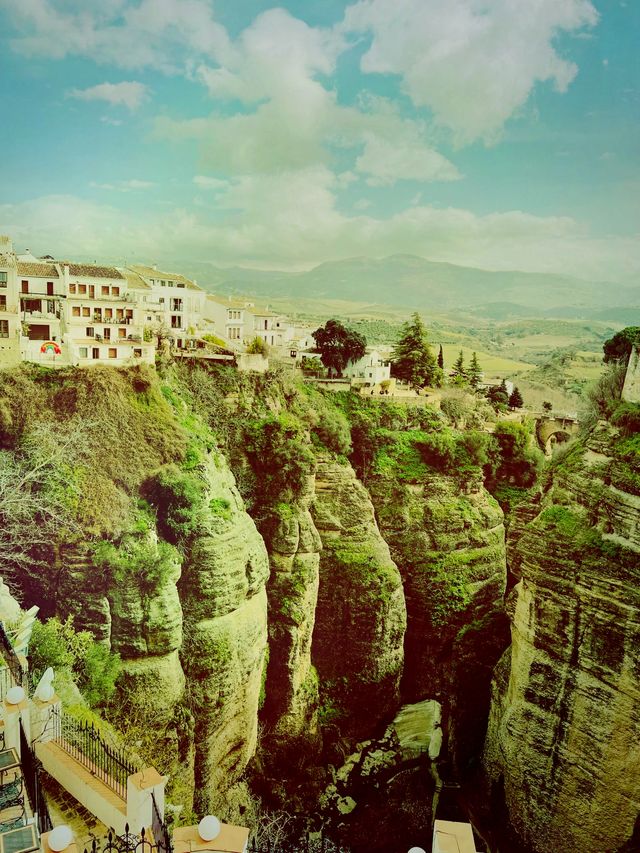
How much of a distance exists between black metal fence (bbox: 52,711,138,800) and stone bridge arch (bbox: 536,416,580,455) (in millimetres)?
24304

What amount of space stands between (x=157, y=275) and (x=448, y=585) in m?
15.9

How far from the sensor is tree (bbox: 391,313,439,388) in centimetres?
2702

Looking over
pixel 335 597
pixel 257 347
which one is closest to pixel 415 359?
pixel 257 347

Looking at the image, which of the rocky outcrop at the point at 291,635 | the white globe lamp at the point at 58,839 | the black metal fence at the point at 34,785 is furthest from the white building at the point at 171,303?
the white globe lamp at the point at 58,839

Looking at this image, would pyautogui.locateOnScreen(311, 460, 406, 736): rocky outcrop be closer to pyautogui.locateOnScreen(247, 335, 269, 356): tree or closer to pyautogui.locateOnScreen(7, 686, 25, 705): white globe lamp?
pyautogui.locateOnScreen(247, 335, 269, 356): tree

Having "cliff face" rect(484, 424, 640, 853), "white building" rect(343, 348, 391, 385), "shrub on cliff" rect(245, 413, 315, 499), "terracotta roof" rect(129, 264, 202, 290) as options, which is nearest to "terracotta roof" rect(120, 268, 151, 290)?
"terracotta roof" rect(129, 264, 202, 290)

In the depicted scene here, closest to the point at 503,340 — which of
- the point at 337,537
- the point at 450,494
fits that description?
the point at 450,494

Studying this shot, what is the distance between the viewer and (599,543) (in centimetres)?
1441

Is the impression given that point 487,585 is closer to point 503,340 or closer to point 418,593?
point 418,593

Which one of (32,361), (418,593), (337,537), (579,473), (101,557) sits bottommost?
(418,593)

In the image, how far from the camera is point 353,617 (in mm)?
20719

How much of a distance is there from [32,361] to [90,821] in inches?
473

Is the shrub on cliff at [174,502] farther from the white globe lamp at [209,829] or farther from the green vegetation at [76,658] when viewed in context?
the white globe lamp at [209,829]

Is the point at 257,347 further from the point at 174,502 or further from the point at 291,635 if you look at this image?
the point at 291,635
